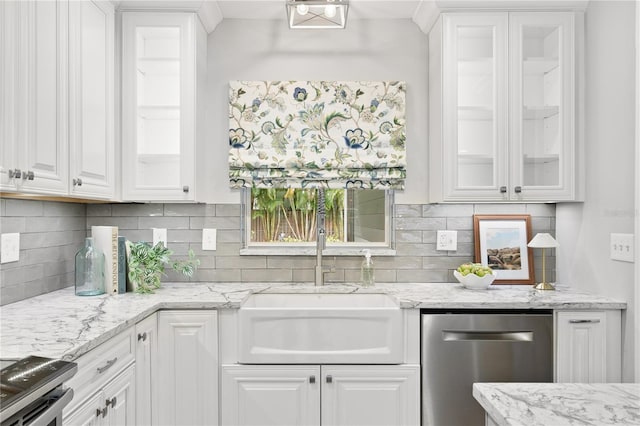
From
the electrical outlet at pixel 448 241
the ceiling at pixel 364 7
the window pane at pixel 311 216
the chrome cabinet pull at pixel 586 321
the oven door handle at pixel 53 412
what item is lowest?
the chrome cabinet pull at pixel 586 321

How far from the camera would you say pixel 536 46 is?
2.58 metres

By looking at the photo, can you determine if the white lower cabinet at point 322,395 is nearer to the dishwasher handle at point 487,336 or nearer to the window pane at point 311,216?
the dishwasher handle at point 487,336

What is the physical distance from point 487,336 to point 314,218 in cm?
125

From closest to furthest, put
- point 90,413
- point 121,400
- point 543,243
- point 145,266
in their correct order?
point 90,413 → point 121,400 → point 145,266 → point 543,243

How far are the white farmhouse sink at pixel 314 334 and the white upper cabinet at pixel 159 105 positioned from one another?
32.6 inches

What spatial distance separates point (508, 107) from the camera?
100 inches

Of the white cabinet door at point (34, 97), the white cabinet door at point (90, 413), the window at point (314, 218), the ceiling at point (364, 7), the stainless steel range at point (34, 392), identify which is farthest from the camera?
the window at point (314, 218)

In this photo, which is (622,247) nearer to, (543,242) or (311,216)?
(543,242)

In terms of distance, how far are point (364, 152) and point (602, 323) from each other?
155 centimetres

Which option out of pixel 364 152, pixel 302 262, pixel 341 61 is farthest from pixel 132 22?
pixel 302 262

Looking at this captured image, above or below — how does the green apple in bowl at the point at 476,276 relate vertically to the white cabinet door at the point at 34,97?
below

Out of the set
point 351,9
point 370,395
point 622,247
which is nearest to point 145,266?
point 370,395

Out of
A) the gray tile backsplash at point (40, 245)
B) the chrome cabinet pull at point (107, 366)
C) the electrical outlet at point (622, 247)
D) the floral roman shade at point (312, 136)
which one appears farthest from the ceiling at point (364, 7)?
the chrome cabinet pull at point (107, 366)

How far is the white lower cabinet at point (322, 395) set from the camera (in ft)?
7.32
